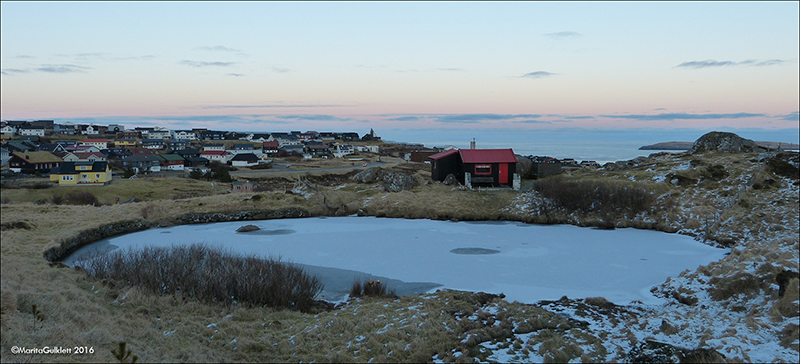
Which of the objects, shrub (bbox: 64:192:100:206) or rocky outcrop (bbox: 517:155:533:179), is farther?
rocky outcrop (bbox: 517:155:533:179)

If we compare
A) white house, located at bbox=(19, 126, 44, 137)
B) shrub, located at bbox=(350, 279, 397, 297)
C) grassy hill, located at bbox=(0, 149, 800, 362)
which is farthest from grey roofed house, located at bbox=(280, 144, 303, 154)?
shrub, located at bbox=(350, 279, 397, 297)

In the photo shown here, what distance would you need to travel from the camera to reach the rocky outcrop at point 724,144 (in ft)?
98.6

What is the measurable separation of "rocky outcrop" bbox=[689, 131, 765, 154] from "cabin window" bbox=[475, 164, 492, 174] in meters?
16.7

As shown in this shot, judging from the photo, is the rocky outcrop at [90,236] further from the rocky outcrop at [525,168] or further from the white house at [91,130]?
the white house at [91,130]

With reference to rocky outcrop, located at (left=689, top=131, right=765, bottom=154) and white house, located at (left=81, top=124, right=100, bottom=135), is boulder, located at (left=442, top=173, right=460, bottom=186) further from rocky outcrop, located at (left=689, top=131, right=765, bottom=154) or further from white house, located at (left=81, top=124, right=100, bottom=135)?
white house, located at (left=81, top=124, right=100, bottom=135)

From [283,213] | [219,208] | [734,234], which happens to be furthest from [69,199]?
[734,234]

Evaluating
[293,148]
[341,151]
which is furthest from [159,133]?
[341,151]

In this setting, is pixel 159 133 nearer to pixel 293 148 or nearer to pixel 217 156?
pixel 293 148

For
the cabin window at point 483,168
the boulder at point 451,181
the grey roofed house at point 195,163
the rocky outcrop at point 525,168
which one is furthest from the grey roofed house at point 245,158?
the rocky outcrop at point 525,168

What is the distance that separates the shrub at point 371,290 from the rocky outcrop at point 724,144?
30.5 metres

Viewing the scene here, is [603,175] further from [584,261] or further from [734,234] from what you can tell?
[584,261]

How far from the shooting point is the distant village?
90.8 feet

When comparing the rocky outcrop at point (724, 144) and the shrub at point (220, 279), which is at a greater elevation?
the rocky outcrop at point (724, 144)

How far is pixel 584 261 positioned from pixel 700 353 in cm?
838
